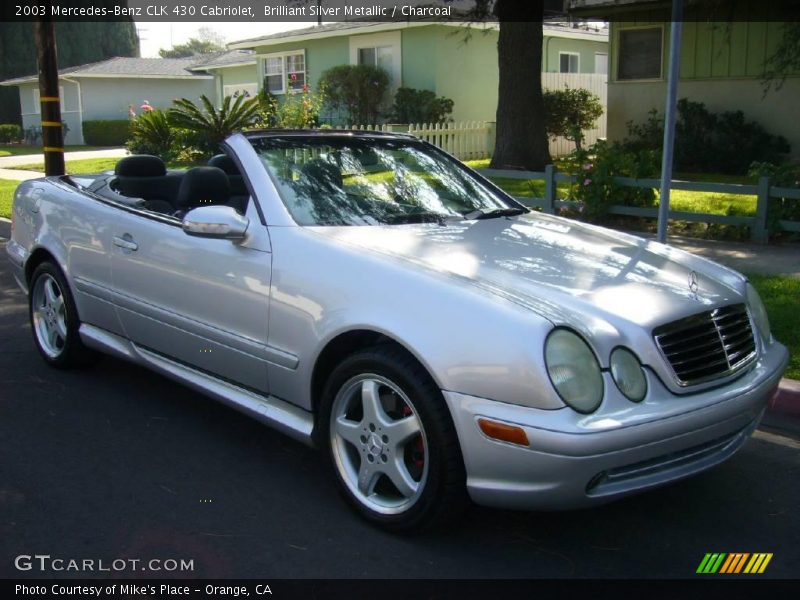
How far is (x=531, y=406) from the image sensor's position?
3.06 metres

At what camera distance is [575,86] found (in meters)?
24.4

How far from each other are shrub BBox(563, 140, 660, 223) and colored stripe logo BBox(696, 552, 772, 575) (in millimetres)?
7759

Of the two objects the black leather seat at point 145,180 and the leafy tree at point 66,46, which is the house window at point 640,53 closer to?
the black leather seat at point 145,180

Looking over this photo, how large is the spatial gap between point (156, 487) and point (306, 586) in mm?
1155

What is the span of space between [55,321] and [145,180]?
1.13m

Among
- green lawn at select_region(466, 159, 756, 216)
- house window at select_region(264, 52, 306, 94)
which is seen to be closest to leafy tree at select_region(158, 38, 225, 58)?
house window at select_region(264, 52, 306, 94)

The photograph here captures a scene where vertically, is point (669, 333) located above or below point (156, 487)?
above

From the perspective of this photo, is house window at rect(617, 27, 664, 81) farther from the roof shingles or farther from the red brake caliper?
the roof shingles

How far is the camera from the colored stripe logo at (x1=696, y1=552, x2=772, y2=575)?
10.9 feet

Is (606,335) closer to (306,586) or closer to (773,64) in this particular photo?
(306,586)

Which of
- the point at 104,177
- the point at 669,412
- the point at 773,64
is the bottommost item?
the point at 669,412

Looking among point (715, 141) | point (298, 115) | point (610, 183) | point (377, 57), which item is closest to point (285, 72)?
point (377, 57)

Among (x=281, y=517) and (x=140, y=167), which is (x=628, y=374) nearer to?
(x=281, y=517)

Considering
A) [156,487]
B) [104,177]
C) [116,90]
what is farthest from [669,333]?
[116,90]
